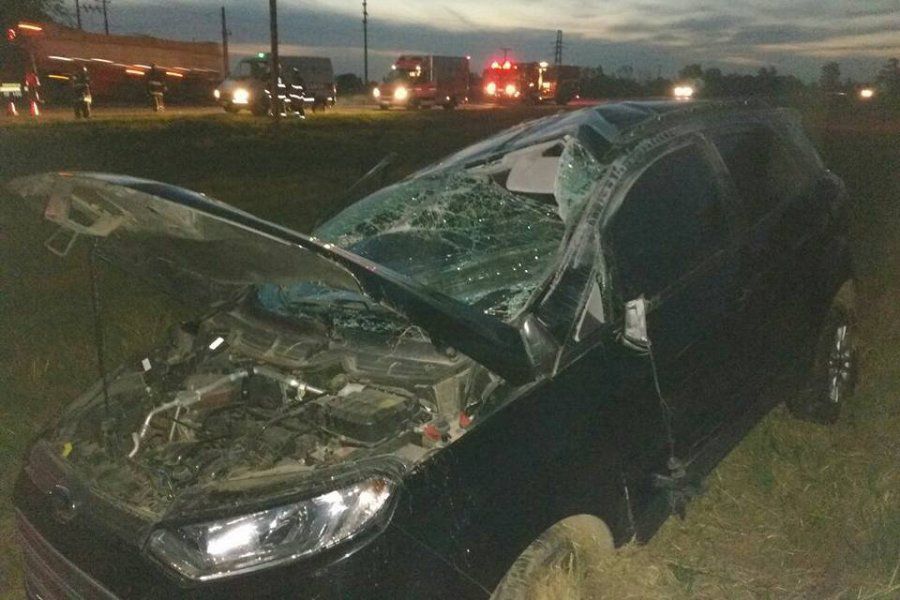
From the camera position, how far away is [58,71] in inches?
1206

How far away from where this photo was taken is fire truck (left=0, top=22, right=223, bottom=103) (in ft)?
96.7

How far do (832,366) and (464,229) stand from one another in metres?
2.17

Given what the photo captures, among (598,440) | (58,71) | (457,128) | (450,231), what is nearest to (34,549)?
(598,440)

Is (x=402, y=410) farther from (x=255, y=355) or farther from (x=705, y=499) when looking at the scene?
(x=705, y=499)

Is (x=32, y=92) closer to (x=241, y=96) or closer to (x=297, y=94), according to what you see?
(x=241, y=96)

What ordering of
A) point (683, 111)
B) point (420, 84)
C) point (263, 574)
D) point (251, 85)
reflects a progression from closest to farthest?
point (263, 574) < point (683, 111) < point (251, 85) < point (420, 84)

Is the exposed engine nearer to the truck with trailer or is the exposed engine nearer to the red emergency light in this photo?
the truck with trailer

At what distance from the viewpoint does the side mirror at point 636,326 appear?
2602mm

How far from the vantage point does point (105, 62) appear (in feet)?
108

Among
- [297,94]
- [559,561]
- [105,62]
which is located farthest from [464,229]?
[105,62]

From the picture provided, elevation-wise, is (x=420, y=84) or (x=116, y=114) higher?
(x=420, y=84)

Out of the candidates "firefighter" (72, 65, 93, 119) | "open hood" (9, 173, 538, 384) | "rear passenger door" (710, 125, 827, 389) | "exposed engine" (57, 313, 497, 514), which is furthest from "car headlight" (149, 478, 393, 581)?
"firefighter" (72, 65, 93, 119)

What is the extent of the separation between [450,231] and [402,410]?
1.35 metres

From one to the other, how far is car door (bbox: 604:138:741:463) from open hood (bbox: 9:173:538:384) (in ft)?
2.36
